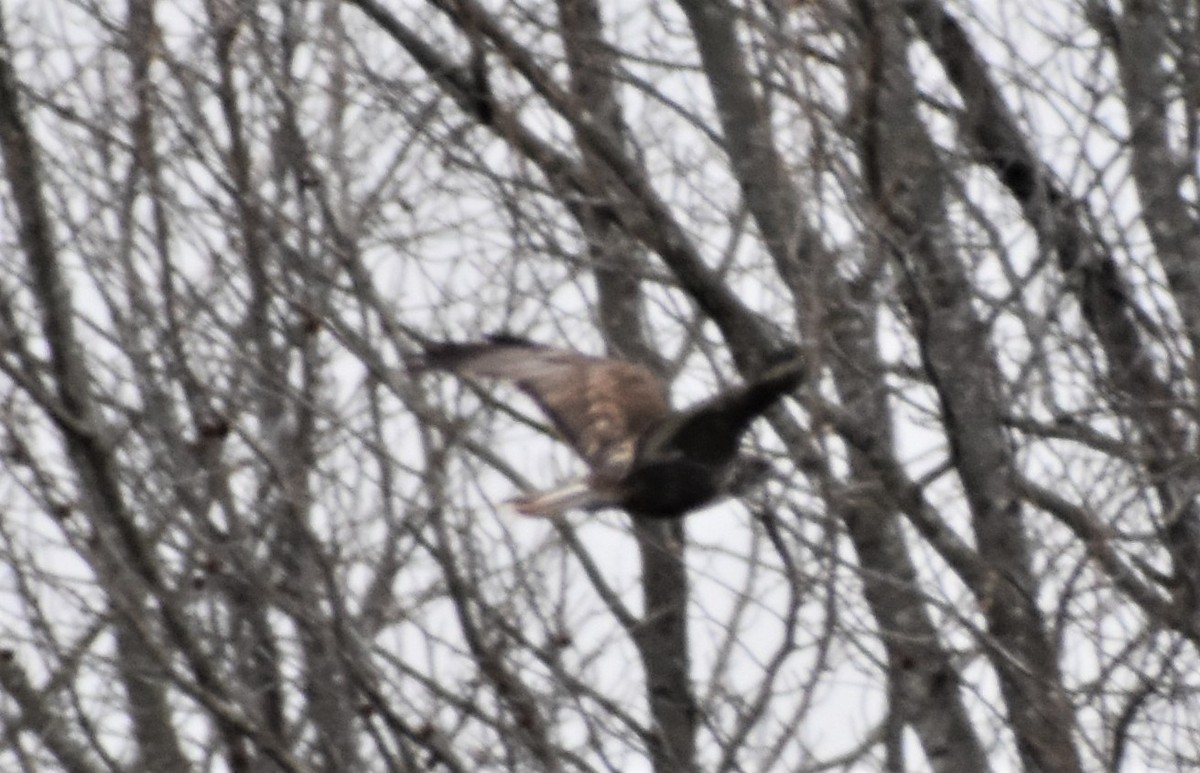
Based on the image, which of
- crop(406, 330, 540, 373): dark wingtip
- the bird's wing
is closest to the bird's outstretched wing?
crop(406, 330, 540, 373): dark wingtip

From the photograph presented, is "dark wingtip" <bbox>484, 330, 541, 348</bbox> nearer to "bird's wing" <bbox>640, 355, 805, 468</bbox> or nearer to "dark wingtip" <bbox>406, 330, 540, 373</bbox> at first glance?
"dark wingtip" <bbox>406, 330, 540, 373</bbox>

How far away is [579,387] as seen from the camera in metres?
5.83

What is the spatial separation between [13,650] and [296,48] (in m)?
1.59

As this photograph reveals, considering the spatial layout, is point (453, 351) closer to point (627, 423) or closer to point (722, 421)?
point (627, 423)

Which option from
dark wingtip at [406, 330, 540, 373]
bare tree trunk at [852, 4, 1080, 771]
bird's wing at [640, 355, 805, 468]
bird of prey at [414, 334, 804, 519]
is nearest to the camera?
bird's wing at [640, 355, 805, 468]

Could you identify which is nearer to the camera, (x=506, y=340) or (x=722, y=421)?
(x=722, y=421)

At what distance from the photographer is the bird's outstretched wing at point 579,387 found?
5593 millimetres

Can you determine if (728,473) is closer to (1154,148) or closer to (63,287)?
(63,287)

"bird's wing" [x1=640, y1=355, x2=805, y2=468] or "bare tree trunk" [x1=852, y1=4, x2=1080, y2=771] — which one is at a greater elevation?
"bare tree trunk" [x1=852, y1=4, x2=1080, y2=771]

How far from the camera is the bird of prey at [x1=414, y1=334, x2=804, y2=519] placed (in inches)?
199

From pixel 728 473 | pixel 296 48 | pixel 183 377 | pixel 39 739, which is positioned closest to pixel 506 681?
pixel 728 473

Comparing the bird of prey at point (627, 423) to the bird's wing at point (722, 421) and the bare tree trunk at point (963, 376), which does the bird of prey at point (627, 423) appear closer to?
the bird's wing at point (722, 421)

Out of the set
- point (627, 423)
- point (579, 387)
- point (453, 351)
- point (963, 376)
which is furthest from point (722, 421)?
point (963, 376)

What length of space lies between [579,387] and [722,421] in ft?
2.53
